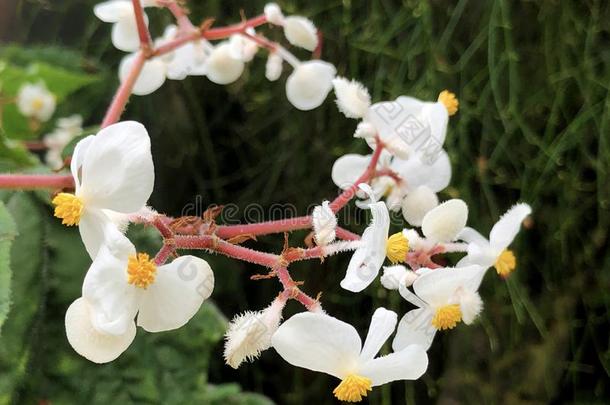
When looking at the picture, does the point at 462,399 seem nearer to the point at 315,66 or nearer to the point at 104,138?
the point at 315,66

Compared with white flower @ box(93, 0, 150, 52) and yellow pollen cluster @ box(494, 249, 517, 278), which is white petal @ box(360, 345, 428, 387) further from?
white flower @ box(93, 0, 150, 52)

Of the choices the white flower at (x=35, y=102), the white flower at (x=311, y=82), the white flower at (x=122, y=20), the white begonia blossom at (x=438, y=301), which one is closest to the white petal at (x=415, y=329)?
the white begonia blossom at (x=438, y=301)

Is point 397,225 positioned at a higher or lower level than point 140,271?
lower

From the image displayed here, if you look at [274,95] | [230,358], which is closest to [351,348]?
[230,358]

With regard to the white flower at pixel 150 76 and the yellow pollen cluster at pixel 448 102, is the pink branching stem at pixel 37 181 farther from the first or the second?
the yellow pollen cluster at pixel 448 102

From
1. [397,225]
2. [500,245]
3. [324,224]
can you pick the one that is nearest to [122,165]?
[324,224]

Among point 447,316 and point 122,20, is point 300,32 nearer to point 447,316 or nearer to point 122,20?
point 122,20

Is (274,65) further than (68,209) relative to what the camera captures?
Yes
